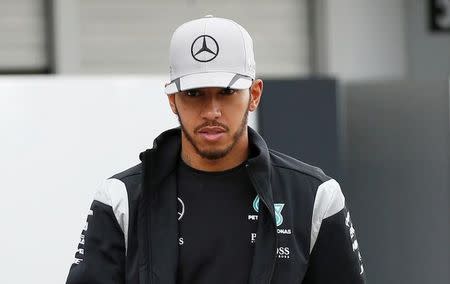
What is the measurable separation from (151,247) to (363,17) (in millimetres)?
5709

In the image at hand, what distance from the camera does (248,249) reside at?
2.30 metres

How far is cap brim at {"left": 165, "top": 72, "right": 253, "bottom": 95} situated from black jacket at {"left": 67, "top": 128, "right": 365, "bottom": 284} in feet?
0.53

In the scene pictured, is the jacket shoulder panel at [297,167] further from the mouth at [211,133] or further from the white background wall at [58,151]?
the white background wall at [58,151]

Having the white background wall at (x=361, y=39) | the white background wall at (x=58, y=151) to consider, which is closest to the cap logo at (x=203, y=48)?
the white background wall at (x=58, y=151)

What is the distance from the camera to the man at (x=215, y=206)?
226 centimetres

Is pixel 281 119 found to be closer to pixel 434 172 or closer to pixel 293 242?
pixel 434 172

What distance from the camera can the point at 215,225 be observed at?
7.61ft

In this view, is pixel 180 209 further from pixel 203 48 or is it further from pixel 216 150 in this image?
pixel 203 48

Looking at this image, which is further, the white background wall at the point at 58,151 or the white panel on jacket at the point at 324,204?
the white background wall at the point at 58,151

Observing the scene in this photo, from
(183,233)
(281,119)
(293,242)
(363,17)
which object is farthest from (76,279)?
(363,17)

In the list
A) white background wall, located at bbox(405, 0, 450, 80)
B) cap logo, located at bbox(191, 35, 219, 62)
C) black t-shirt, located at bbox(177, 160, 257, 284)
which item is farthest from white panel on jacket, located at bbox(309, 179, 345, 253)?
white background wall, located at bbox(405, 0, 450, 80)

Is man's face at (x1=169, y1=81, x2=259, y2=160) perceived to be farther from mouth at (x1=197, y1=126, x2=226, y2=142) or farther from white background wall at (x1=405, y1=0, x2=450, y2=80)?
white background wall at (x1=405, y1=0, x2=450, y2=80)

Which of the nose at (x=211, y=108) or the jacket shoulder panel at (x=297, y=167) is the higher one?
the nose at (x=211, y=108)

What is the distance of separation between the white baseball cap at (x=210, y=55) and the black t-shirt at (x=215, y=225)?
0.20 m
